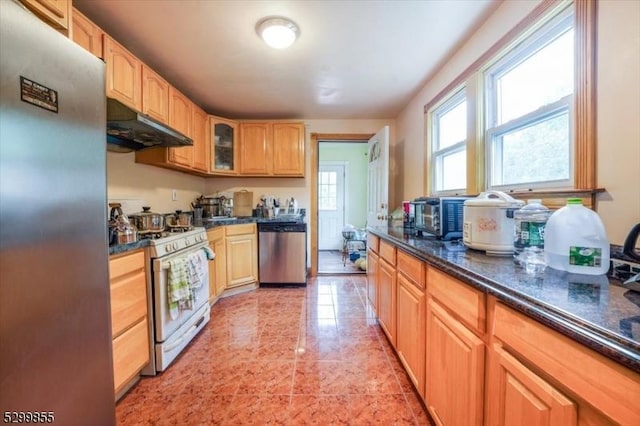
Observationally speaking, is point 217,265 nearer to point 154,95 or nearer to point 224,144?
point 224,144

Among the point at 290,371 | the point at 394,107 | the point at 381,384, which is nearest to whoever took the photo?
the point at 381,384

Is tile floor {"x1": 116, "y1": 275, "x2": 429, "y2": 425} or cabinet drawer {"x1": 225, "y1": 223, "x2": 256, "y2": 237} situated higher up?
cabinet drawer {"x1": 225, "y1": 223, "x2": 256, "y2": 237}

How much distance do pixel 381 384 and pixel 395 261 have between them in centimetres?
77

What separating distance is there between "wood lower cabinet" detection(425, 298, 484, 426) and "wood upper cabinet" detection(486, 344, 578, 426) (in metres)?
0.05

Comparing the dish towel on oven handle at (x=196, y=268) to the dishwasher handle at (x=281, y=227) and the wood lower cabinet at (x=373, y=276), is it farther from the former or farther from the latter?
the wood lower cabinet at (x=373, y=276)

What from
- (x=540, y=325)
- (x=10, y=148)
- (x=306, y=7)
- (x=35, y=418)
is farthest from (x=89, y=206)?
(x=306, y=7)

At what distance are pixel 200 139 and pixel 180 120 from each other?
0.48 metres

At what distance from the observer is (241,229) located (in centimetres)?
330

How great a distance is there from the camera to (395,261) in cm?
184

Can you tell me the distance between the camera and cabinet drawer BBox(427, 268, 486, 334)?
909 millimetres

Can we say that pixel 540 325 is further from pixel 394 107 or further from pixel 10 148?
pixel 394 107

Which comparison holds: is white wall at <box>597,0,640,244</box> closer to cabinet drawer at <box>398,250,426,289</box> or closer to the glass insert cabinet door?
cabinet drawer at <box>398,250,426,289</box>

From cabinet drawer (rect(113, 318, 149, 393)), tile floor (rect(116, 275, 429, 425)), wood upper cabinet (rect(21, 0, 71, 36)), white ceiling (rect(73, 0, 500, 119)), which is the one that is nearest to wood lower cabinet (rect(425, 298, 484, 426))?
tile floor (rect(116, 275, 429, 425))

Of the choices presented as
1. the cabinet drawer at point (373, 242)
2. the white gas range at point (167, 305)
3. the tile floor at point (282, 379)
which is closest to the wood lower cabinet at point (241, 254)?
the tile floor at point (282, 379)
